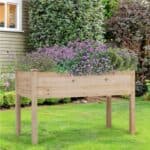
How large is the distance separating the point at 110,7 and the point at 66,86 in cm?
1007

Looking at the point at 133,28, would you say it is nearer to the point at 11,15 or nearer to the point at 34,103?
the point at 11,15

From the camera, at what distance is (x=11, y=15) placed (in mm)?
16141

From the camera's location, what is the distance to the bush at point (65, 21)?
50.0ft

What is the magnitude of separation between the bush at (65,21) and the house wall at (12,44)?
84 centimetres

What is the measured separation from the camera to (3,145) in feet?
24.2

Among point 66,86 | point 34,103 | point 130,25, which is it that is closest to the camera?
point 34,103

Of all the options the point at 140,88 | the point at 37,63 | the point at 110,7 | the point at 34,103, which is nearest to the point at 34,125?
the point at 34,103

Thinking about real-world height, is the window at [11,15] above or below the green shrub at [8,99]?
above

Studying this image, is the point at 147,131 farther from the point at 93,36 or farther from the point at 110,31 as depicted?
the point at 110,31

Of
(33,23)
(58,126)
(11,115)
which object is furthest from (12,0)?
(58,126)

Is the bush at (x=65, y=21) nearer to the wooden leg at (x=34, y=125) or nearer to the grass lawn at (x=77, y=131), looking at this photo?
the grass lawn at (x=77, y=131)

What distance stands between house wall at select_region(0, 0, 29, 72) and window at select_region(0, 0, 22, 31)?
0.58 feet

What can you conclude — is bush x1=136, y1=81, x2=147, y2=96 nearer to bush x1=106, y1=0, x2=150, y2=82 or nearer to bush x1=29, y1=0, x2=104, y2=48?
bush x1=106, y1=0, x2=150, y2=82

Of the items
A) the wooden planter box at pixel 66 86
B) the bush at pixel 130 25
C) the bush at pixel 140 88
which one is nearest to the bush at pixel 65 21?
the bush at pixel 130 25
